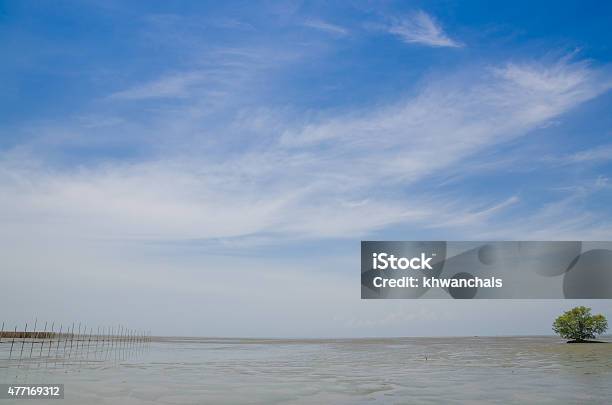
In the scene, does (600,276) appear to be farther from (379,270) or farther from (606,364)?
(379,270)

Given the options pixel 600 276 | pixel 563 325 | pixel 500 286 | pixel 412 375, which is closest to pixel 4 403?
pixel 412 375

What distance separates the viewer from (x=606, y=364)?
38594 millimetres

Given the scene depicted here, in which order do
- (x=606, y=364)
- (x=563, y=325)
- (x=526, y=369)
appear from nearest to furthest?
1. (x=526, y=369)
2. (x=606, y=364)
3. (x=563, y=325)

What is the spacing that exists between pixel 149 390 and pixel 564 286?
34.3 meters

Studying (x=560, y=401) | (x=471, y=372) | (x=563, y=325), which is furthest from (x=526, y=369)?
(x=563, y=325)

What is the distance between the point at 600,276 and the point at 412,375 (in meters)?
22.1

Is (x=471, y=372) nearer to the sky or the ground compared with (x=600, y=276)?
nearer to the ground

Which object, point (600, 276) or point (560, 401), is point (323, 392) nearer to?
point (560, 401)

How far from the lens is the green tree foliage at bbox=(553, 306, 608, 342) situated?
69456 millimetres

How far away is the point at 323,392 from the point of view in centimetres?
2434

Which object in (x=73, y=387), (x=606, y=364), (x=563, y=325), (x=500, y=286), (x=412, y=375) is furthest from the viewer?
(x=563, y=325)

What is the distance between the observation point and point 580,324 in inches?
2798

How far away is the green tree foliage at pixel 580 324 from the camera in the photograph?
69.5 m

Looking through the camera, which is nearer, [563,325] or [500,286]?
[500,286]
